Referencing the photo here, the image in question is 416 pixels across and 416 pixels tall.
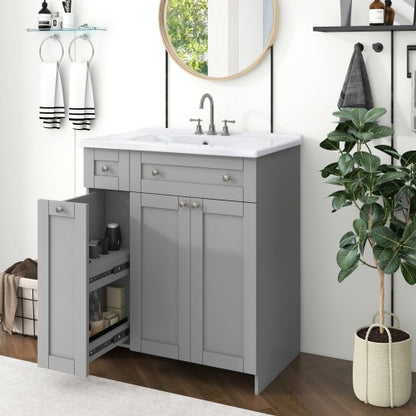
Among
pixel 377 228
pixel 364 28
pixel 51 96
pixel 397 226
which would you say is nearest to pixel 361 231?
pixel 377 228

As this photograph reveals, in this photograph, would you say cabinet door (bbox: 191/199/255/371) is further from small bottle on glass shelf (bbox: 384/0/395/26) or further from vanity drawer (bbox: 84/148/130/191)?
small bottle on glass shelf (bbox: 384/0/395/26)

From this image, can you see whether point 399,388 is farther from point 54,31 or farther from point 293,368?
point 54,31

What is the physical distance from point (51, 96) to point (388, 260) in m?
2.10

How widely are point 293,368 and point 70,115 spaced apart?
176 centimetres

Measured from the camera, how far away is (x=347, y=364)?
→ 12.7 feet

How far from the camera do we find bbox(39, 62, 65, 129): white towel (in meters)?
4.38

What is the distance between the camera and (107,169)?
3.71 meters

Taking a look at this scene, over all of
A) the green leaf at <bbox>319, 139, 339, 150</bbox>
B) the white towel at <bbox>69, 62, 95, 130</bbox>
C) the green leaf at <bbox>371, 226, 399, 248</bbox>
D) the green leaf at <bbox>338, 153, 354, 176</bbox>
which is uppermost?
the white towel at <bbox>69, 62, 95, 130</bbox>

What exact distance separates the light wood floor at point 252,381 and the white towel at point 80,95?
1.23 m

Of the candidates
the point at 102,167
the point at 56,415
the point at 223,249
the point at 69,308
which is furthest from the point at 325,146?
the point at 56,415

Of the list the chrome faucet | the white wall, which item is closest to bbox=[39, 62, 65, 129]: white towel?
the white wall

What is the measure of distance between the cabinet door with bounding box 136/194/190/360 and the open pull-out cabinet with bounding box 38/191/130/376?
6.1 inches

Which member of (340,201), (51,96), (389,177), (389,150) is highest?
(51,96)

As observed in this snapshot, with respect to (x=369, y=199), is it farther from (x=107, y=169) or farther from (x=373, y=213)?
(x=107, y=169)
